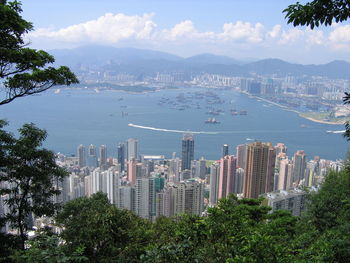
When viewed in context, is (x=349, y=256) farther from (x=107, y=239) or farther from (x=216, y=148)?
(x=216, y=148)

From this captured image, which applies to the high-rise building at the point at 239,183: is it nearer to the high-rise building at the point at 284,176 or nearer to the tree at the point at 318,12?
the high-rise building at the point at 284,176

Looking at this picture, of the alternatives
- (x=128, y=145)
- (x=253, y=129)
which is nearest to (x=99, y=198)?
(x=128, y=145)

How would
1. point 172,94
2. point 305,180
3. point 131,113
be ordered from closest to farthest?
point 305,180 → point 131,113 → point 172,94

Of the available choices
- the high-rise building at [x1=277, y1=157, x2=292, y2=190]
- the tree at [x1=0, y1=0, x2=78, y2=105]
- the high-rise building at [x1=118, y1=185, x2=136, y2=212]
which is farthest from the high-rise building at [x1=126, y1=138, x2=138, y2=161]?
the tree at [x1=0, y1=0, x2=78, y2=105]

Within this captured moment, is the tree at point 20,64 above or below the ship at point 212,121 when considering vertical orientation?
above

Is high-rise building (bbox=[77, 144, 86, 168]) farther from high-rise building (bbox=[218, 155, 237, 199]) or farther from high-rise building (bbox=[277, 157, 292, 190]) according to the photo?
high-rise building (bbox=[277, 157, 292, 190])

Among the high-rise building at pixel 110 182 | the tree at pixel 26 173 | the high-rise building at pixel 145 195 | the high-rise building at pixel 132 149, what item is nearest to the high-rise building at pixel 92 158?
the high-rise building at pixel 132 149
